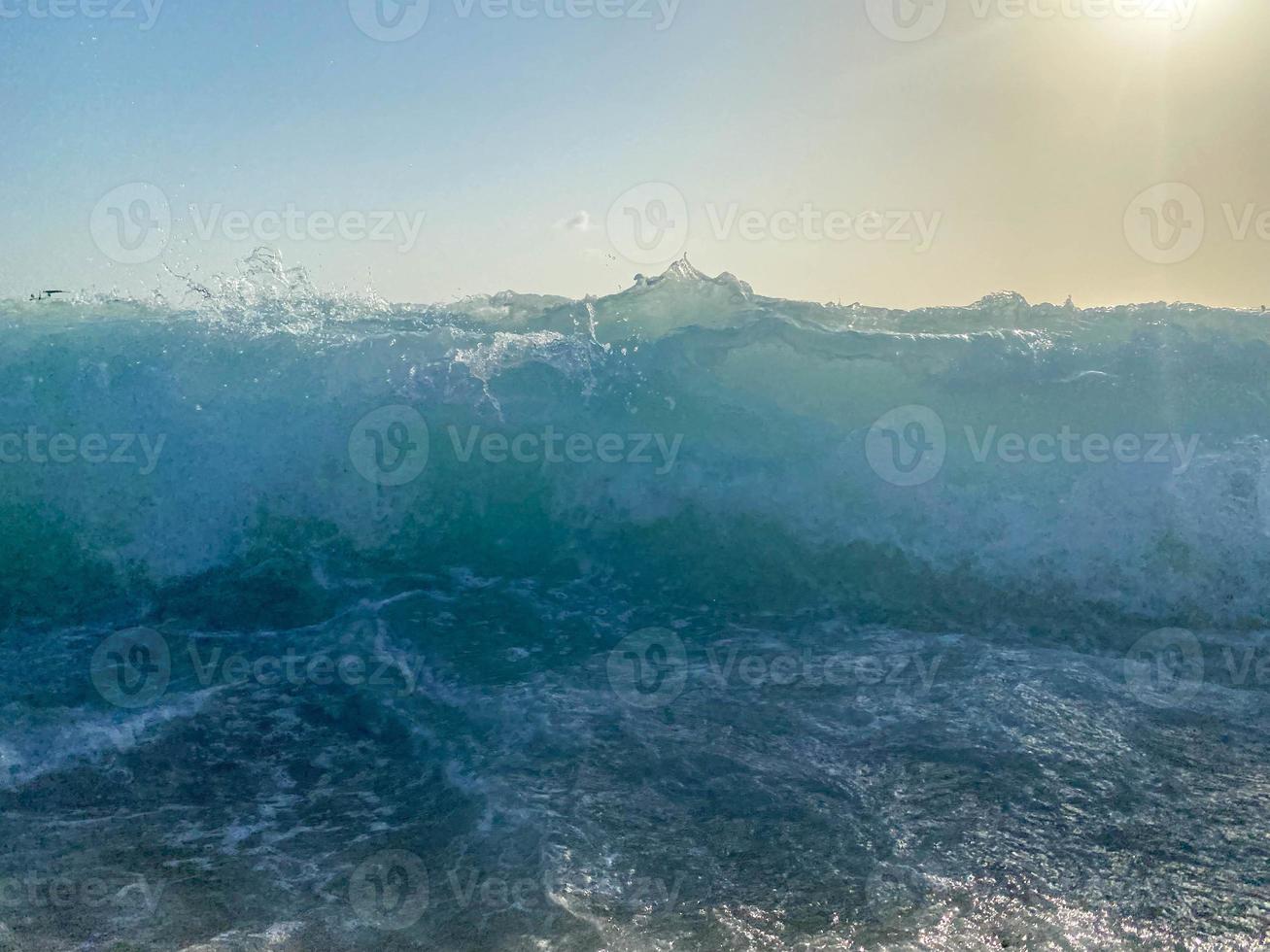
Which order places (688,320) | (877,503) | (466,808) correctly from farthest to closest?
(688,320)
(877,503)
(466,808)

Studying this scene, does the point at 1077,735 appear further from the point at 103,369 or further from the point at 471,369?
the point at 103,369

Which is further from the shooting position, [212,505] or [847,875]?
[212,505]

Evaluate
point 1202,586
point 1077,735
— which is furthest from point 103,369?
point 1202,586

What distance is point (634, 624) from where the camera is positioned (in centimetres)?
995

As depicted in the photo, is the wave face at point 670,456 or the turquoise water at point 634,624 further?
the wave face at point 670,456

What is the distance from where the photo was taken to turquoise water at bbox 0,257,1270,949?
18.2ft

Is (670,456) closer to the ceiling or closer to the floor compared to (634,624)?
closer to the ceiling

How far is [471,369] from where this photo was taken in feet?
41.6

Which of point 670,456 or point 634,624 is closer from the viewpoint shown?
point 634,624

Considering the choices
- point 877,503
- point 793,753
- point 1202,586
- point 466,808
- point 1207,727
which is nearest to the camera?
point 466,808

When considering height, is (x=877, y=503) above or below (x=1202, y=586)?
above

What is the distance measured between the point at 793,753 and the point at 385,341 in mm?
8411

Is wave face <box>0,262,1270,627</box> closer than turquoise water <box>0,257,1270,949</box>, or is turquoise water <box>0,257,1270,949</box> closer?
turquoise water <box>0,257,1270,949</box>

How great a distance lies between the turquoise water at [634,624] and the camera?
5.54m
